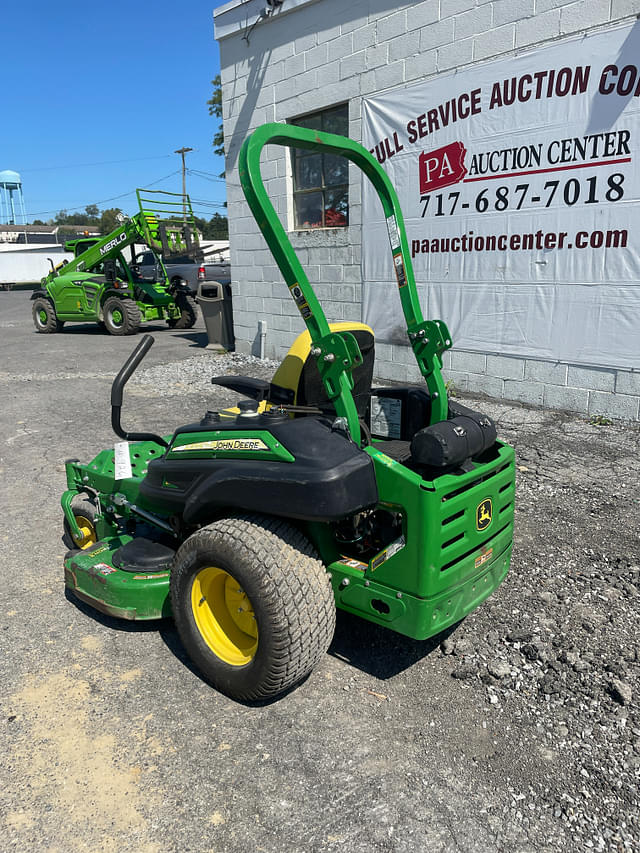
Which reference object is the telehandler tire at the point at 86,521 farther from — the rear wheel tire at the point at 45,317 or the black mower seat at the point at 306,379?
the rear wheel tire at the point at 45,317

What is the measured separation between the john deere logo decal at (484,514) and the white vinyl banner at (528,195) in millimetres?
4110

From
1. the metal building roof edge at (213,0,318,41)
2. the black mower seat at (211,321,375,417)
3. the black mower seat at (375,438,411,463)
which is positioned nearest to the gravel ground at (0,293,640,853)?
the black mower seat at (375,438,411,463)

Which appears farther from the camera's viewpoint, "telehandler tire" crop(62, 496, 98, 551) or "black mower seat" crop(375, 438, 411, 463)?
"telehandler tire" crop(62, 496, 98, 551)

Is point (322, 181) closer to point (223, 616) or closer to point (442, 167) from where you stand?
point (442, 167)

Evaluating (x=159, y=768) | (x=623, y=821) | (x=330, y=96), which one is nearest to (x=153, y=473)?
(x=159, y=768)

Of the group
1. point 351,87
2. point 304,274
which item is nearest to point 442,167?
point 351,87

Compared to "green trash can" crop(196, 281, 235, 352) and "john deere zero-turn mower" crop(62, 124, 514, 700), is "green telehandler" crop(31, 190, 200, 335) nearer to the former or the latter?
"green trash can" crop(196, 281, 235, 352)

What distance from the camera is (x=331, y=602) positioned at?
2.41m

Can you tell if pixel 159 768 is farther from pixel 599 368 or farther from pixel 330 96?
pixel 330 96

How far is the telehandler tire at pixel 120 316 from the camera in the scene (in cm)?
1373

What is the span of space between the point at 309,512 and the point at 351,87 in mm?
7204

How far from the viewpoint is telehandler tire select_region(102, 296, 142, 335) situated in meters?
13.7

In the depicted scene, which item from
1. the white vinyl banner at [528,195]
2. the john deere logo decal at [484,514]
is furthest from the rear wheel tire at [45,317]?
the john deere logo decal at [484,514]

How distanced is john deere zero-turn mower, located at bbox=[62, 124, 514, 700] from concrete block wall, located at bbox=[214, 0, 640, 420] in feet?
13.3
